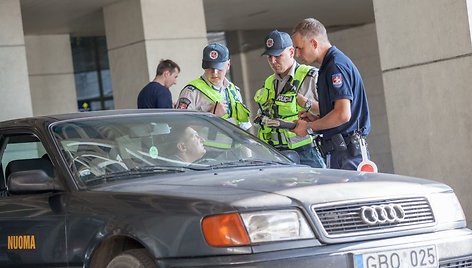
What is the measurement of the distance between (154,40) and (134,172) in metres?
10.5

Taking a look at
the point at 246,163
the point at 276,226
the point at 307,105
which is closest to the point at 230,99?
the point at 307,105

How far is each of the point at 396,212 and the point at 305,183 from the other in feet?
1.52

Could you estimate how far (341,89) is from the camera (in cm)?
736

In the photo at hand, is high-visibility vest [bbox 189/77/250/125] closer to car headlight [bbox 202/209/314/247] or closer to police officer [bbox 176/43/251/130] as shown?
police officer [bbox 176/43/251/130]

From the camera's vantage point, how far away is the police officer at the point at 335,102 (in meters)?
7.37

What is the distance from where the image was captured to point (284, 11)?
21.8 meters

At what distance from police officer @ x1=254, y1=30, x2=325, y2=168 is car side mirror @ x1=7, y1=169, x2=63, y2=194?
2875 mm

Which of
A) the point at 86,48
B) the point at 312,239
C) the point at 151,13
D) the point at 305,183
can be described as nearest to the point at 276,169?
the point at 305,183

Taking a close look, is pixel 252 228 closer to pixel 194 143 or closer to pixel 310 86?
pixel 194 143

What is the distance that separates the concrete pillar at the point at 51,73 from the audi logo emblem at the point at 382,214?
1653 cm

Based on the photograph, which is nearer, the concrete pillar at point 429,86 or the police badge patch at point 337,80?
the police badge patch at point 337,80

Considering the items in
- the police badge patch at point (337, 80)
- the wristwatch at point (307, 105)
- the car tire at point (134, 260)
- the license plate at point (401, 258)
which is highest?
the police badge patch at point (337, 80)

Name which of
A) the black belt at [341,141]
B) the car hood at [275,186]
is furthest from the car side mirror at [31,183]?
the black belt at [341,141]

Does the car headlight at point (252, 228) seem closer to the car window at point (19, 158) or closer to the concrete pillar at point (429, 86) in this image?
the car window at point (19, 158)
